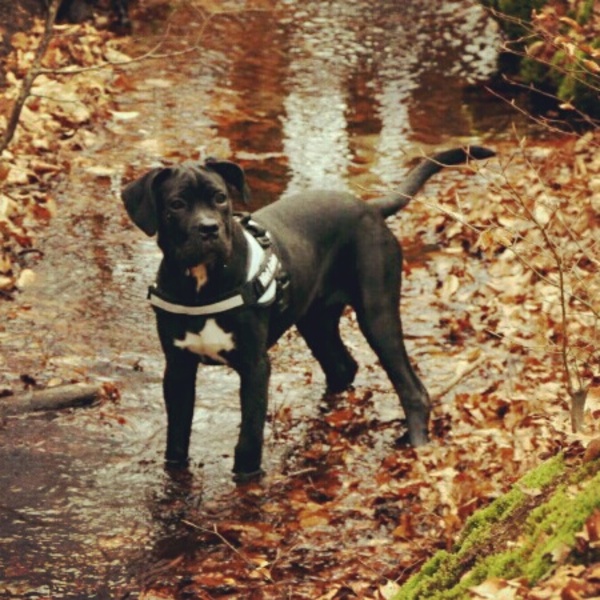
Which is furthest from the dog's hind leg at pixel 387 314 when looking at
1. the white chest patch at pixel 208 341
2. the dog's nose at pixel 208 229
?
the dog's nose at pixel 208 229

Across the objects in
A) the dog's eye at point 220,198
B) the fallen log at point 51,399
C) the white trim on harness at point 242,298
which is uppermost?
the dog's eye at point 220,198

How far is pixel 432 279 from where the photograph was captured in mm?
9406

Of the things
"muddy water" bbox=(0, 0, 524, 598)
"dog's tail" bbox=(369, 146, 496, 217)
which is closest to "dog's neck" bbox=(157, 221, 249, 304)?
"muddy water" bbox=(0, 0, 524, 598)

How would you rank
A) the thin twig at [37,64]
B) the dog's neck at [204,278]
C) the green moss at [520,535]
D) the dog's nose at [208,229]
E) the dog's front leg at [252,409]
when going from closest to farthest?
the green moss at [520,535] < the dog's nose at [208,229] < the dog's neck at [204,278] < the dog's front leg at [252,409] < the thin twig at [37,64]

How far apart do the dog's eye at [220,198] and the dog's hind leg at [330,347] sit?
1.54 m

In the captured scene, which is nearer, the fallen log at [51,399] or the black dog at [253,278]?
the black dog at [253,278]

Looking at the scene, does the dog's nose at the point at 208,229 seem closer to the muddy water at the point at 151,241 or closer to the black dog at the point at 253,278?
the black dog at the point at 253,278

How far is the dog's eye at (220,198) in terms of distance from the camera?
589 cm

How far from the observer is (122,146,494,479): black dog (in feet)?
19.3

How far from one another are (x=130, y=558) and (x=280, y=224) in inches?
79.0

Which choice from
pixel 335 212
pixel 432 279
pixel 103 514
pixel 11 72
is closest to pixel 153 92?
pixel 11 72

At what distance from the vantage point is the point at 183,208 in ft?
19.2

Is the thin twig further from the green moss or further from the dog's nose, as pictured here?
the green moss

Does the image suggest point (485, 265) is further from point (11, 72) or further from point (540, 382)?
point (11, 72)
